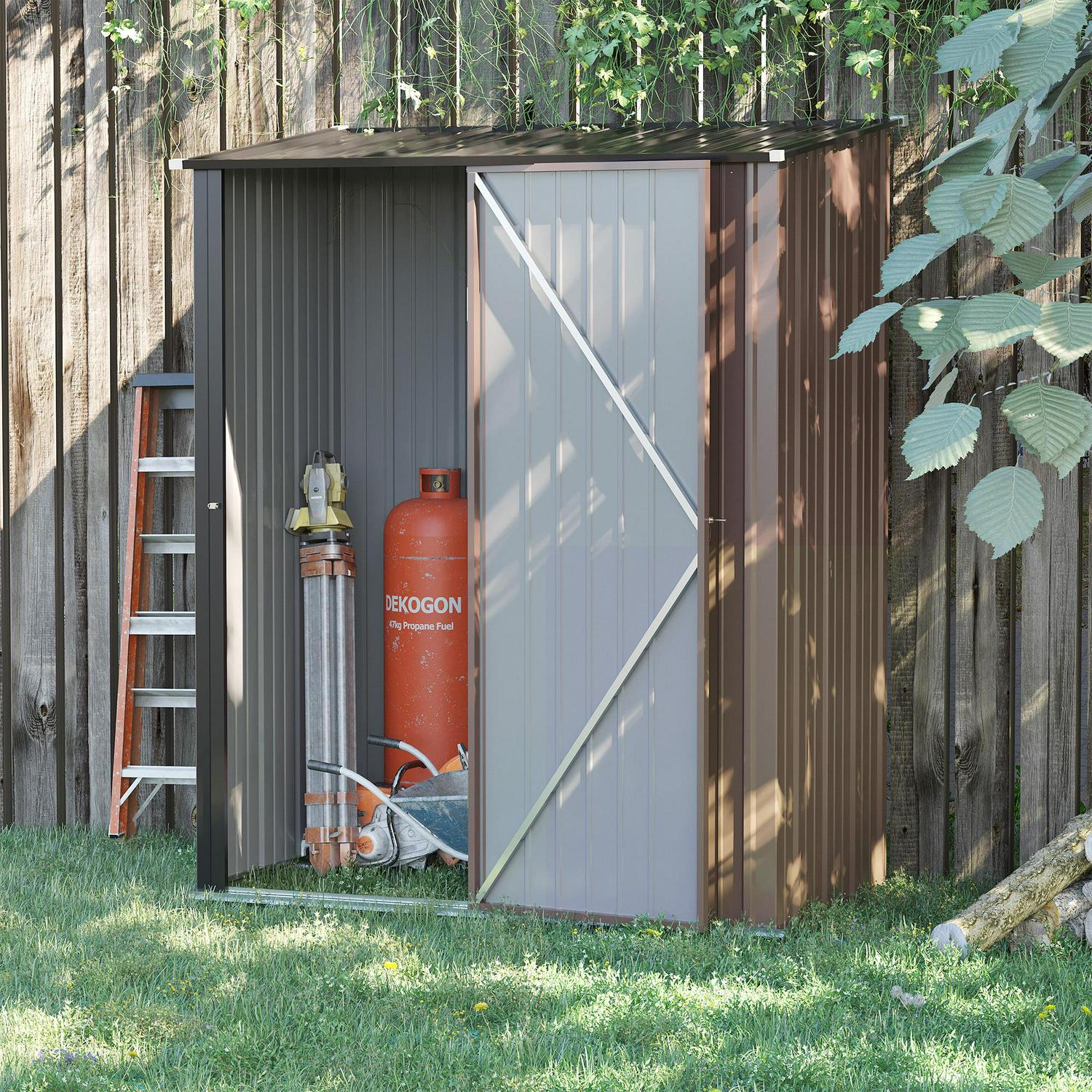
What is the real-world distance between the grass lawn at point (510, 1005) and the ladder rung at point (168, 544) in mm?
1504

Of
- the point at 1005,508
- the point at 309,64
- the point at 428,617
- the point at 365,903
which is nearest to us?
the point at 1005,508

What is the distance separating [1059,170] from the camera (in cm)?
355

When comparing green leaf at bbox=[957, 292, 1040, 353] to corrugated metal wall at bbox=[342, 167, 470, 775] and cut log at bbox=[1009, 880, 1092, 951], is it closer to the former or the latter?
cut log at bbox=[1009, 880, 1092, 951]

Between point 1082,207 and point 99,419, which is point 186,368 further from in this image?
point 1082,207

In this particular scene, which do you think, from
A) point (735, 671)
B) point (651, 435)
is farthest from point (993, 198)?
point (735, 671)

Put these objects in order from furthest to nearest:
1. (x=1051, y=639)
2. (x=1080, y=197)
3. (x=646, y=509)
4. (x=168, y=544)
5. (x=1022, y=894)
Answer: (x=168, y=544) < (x=1051, y=639) < (x=646, y=509) < (x=1022, y=894) < (x=1080, y=197)

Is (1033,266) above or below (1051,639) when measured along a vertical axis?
above

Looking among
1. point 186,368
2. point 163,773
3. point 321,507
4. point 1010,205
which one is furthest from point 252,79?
point 1010,205

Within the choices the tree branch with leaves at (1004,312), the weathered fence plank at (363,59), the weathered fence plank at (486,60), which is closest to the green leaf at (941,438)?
the tree branch with leaves at (1004,312)

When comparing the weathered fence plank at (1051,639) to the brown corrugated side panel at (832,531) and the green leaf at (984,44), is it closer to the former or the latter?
the brown corrugated side panel at (832,531)

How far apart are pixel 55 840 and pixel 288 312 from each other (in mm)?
2268

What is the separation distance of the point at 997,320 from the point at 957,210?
267 mm

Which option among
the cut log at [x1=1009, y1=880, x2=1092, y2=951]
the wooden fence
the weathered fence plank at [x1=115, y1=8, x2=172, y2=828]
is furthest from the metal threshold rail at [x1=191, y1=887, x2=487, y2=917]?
the cut log at [x1=1009, y1=880, x2=1092, y2=951]

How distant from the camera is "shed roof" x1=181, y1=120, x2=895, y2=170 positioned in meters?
4.15
